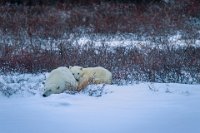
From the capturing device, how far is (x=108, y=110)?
5465mm

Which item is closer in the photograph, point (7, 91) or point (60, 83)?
point (7, 91)

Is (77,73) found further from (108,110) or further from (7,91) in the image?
(108,110)

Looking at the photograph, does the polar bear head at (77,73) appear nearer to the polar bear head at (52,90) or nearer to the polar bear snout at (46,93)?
the polar bear head at (52,90)

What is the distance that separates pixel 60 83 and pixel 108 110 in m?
1.47

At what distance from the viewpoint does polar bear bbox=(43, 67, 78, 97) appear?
662 cm

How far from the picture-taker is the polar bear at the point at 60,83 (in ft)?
21.7

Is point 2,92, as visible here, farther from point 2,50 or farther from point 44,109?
→ point 2,50

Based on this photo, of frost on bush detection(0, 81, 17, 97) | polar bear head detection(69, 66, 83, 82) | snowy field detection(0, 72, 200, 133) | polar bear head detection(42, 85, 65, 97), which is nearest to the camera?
snowy field detection(0, 72, 200, 133)

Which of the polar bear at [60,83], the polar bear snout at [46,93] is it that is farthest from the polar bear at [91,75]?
the polar bear snout at [46,93]

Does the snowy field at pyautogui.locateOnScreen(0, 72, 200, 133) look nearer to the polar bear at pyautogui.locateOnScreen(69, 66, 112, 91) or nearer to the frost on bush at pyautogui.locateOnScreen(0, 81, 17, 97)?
the frost on bush at pyautogui.locateOnScreen(0, 81, 17, 97)

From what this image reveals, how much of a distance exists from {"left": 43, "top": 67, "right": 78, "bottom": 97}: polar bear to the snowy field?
171mm

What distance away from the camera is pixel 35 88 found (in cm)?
702

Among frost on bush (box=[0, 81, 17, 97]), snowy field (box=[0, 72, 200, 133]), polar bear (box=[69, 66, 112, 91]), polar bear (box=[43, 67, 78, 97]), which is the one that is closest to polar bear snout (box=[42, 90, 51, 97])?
polar bear (box=[43, 67, 78, 97])

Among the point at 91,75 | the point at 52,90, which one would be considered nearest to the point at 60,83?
the point at 52,90
